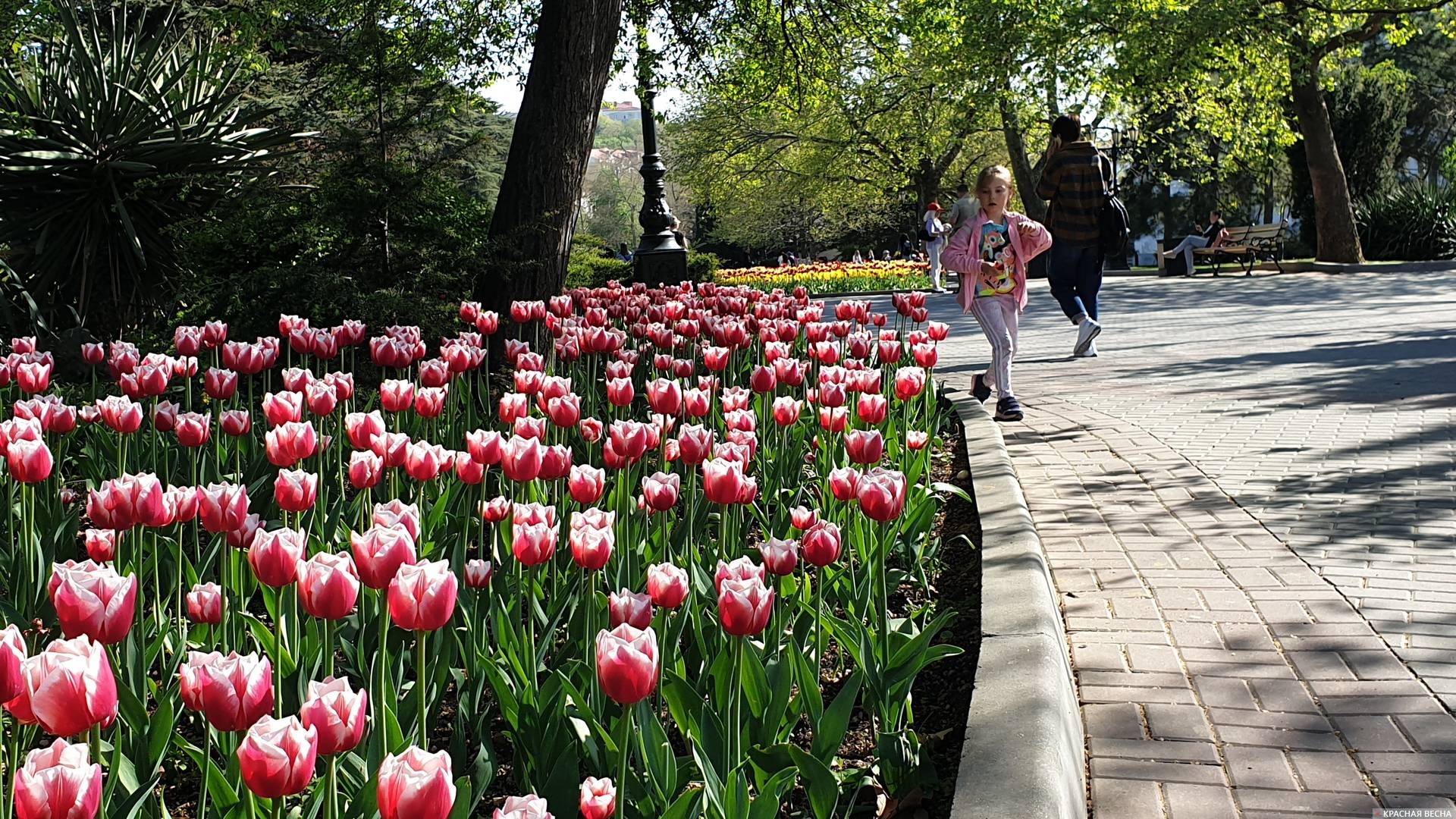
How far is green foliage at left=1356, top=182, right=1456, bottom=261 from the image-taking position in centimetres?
2934

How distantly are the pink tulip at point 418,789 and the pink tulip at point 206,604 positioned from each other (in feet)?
4.61

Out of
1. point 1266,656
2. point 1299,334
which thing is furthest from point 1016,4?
point 1266,656

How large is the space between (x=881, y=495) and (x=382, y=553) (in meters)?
1.33

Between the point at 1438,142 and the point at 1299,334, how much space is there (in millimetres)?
53424

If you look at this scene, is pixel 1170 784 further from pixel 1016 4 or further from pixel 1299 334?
pixel 1016 4

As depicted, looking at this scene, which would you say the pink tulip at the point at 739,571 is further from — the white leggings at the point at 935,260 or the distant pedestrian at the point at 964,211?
the white leggings at the point at 935,260

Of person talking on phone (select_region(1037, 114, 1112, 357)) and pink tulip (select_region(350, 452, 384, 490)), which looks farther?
person talking on phone (select_region(1037, 114, 1112, 357))

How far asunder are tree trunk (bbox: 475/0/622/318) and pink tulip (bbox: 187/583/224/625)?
244 inches

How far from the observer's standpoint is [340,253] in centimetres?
846

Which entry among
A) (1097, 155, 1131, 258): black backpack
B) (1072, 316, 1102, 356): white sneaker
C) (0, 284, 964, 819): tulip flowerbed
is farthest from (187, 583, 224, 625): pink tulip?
(1072, 316, 1102, 356): white sneaker

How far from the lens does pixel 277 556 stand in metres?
2.38

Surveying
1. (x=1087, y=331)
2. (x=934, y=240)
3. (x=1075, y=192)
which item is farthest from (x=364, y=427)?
(x=934, y=240)

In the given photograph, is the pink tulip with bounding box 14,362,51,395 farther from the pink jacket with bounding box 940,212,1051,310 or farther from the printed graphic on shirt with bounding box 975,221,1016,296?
the printed graphic on shirt with bounding box 975,221,1016,296

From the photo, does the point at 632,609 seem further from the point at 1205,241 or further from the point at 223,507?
the point at 1205,241
